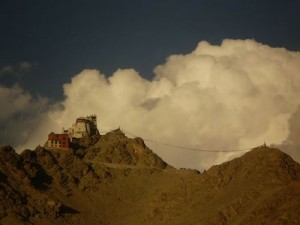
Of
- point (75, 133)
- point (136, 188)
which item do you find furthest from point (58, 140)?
point (136, 188)

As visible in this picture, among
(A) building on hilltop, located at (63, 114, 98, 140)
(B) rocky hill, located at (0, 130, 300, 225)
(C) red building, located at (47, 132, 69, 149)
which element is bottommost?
(B) rocky hill, located at (0, 130, 300, 225)

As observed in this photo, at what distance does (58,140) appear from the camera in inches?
5989

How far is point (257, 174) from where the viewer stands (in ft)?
369

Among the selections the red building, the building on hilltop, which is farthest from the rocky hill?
the building on hilltop

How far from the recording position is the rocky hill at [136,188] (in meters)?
101

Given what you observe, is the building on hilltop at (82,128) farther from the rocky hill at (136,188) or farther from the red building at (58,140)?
the red building at (58,140)

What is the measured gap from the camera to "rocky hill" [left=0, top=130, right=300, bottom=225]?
101312 millimetres

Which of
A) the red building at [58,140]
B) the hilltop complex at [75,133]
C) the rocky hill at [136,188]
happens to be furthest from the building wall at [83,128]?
the red building at [58,140]

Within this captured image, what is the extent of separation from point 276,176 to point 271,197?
45.1ft

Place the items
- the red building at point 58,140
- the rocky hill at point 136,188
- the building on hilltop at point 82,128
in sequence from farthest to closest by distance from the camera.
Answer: the building on hilltop at point 82,128, the red building at point 58,140, the rocky hill at point 136,188

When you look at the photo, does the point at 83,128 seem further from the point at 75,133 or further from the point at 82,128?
the point at 75,133

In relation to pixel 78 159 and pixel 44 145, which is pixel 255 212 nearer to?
pixel 78 159

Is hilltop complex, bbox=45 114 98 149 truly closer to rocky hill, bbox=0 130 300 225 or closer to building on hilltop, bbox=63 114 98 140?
building on hilltop, bbox=63 114 98 140

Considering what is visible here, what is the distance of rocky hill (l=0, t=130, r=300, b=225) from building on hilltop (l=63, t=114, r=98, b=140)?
18.3 ft
